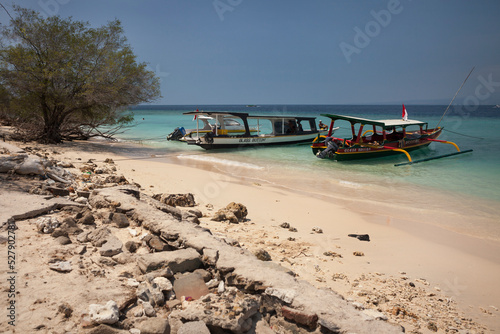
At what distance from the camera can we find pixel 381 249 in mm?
5742

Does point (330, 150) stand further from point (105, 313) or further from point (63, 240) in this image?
point (105, 313)

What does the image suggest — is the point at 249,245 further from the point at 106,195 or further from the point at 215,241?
the point at 106,195

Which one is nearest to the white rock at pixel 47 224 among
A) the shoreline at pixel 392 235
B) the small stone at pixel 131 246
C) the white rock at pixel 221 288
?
the small stone at pixel 131 246

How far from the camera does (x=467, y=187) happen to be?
1212 centimetres

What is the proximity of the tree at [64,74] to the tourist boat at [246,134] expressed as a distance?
432 centimetres

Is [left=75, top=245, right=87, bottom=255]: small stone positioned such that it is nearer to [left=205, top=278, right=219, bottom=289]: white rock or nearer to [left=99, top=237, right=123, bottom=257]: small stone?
[left=99, top=237, right=123, bottom=257]: small stone

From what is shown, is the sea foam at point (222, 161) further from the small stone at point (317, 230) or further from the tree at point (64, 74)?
the small stone at point (317, 230)

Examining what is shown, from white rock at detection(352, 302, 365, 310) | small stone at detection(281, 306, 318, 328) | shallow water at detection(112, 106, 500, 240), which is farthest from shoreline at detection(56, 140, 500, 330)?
small stone at detection(281, 306, 318, 328)

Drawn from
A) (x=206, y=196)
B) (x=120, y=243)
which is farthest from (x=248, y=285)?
(x=206, y=196)

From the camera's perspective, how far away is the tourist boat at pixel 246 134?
20.8 m

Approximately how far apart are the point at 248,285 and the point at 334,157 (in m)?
14.5

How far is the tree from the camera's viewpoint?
15289 mm

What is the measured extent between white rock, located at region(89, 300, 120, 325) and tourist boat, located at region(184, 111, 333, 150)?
17644 mm

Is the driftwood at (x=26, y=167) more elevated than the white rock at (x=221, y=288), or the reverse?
the driftwood at (x=26, y=167)
